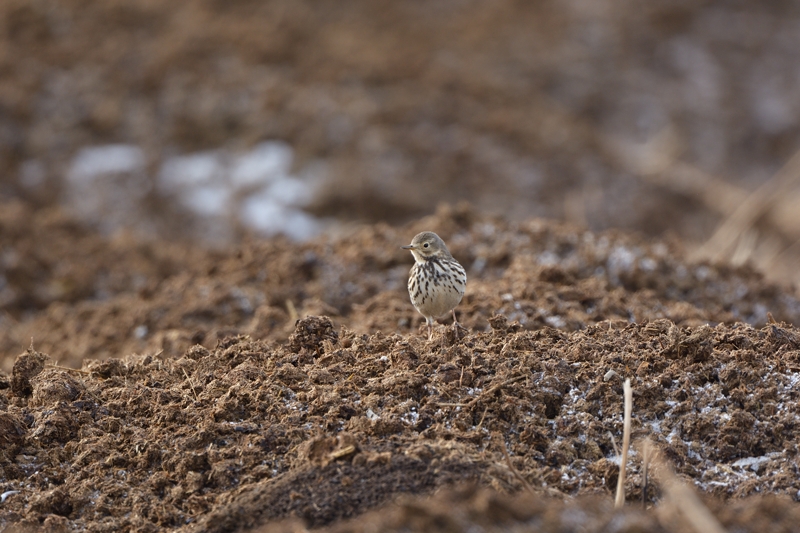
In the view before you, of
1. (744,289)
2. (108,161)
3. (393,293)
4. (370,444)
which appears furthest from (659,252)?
(108,161)

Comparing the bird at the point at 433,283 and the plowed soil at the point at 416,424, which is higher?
the bird at the point at 433,283

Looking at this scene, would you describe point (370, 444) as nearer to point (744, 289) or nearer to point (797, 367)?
point (797, 367)

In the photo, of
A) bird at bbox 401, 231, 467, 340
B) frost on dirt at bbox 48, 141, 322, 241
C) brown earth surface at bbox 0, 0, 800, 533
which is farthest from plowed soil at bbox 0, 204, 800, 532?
frost on dirt at bbox 48, 141, 322, 241

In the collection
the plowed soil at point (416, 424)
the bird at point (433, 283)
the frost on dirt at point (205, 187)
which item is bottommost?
the plowed soil at point (416, 424)

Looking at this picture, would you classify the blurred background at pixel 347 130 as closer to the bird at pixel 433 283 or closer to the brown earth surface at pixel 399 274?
the brown earth surface at pixel 399 274

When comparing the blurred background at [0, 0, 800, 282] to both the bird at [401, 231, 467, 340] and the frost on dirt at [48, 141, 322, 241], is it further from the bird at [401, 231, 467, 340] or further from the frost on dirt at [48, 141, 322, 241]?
the bird at [401, 231, 467, 340]

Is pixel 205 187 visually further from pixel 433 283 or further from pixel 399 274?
pixel 433 283

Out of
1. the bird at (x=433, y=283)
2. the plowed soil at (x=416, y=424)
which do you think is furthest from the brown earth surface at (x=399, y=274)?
the bird at (x=433, y=283)
